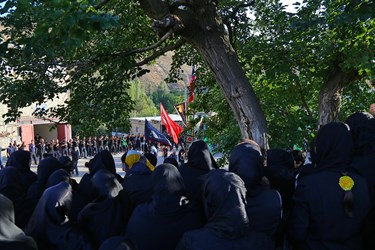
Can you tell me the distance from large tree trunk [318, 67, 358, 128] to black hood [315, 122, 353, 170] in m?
4.86

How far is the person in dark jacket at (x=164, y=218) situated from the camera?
3.07 metres

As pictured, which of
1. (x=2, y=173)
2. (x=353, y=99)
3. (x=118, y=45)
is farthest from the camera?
(x=353, y=99)

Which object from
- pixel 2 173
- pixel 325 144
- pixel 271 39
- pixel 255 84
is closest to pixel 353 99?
pixel 255 84

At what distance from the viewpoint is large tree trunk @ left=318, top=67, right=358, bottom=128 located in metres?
7.85

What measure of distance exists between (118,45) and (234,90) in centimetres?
295

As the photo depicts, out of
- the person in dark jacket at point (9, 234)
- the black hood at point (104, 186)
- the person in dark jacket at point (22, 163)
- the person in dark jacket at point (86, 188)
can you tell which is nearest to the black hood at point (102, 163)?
the person in dark jacket at point (86, 188)

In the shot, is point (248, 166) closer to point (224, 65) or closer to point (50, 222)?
A: point (50, 222)

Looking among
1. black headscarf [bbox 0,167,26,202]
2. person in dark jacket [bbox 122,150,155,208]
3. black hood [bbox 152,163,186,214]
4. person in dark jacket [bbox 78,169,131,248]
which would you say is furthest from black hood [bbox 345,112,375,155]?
black headscarf [bbox 0,167,26,202]

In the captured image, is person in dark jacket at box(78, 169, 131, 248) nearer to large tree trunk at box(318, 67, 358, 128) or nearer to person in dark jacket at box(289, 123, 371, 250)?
person in dark jacket at box(289, 123, 371, 250)

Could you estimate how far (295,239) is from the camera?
307cm

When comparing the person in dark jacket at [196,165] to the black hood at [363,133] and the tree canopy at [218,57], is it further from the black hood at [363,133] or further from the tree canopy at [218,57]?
the black hood at [363,133]

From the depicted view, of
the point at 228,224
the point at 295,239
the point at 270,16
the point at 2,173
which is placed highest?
the point at 270,16

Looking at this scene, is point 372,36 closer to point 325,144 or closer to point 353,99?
point 353,99

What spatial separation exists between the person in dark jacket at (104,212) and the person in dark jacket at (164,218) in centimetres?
32
